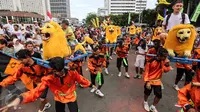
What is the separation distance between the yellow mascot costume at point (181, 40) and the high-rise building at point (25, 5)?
7446 centimetres

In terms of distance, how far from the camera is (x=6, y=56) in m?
3.74

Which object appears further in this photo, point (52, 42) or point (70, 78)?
point (52, 42)

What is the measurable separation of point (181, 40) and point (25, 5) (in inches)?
3249

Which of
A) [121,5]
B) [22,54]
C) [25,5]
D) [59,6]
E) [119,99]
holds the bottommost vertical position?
[119,99]

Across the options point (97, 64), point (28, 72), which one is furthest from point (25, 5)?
point (28, 72)

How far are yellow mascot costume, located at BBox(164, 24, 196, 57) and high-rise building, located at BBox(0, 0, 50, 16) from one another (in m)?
74.5

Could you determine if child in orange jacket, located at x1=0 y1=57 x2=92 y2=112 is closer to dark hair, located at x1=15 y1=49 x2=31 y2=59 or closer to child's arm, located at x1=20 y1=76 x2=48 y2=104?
child's arm, located at x1=20 y1=76 x2=48 y2=104

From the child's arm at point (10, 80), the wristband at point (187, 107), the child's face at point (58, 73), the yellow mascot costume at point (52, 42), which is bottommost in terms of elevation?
the wristband at point (187, 107)

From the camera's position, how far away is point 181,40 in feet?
8.79

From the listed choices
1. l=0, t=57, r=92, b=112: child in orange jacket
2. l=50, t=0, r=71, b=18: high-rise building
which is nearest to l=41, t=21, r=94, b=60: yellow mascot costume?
l=0, t=57, r=92, b=112: child in orange jacket

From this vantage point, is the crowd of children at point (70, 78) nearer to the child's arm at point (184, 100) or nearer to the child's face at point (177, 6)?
the child's arm at point (184, 100)

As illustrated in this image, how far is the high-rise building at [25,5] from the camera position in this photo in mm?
62406

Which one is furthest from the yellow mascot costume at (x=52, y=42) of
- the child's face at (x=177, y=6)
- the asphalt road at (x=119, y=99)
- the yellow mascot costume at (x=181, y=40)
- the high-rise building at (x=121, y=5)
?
the high-rise building at (x=121, y=5)

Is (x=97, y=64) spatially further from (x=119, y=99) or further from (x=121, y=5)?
(x=121, y=5)
